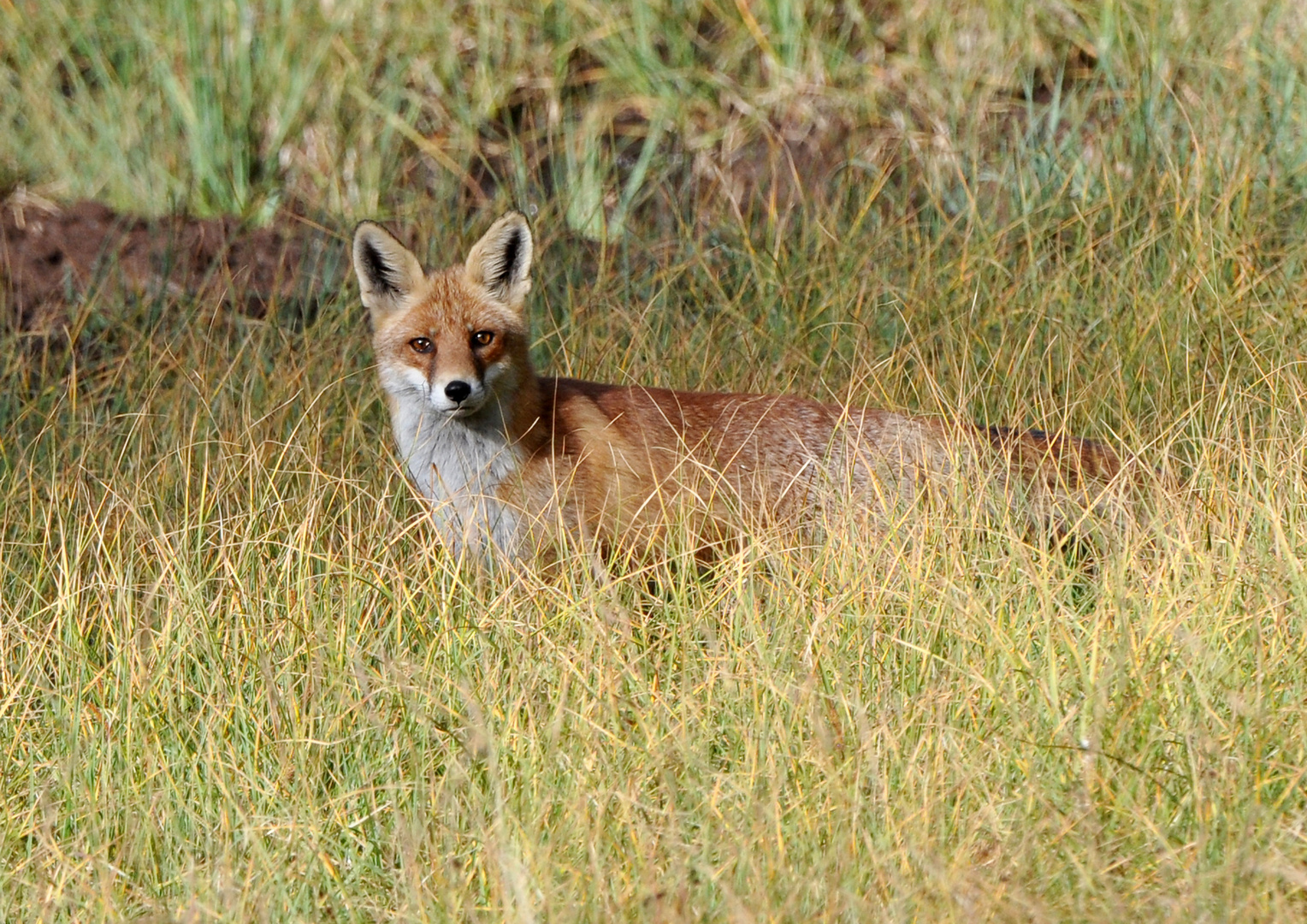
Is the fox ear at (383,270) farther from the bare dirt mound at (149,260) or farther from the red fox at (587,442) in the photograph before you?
the bare dirt mound at (149,260)

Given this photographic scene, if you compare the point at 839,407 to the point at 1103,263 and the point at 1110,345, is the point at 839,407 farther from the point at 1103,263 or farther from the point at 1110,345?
the point at 1103,263

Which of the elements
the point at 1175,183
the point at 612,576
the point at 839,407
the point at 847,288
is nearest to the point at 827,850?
the point at 612,576

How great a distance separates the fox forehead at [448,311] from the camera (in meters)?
4.88

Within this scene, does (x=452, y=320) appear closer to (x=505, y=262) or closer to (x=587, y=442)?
(x=505, y=262)

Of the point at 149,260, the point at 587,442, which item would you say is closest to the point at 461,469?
the point at 587,442

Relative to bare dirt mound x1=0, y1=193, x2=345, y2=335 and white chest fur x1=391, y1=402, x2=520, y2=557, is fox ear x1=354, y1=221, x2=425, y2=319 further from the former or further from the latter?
bare dirt mound x1=0, y1=193, x2=345, y2=335

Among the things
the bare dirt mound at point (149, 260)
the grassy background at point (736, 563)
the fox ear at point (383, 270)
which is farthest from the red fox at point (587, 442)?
the bare dirt mound at point (149, 260)

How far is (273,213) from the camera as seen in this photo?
28.2 ft

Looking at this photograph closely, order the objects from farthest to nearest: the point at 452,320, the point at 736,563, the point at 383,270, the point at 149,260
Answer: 1. the point at 149,260
2. the point at 383,270
3. the point at 452,320
4. the point at 736,563

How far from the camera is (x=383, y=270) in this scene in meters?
5.09

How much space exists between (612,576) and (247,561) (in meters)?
1.09

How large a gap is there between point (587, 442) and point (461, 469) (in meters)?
0.43

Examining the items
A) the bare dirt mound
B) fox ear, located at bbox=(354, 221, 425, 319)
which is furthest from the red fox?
the bare dirt mound

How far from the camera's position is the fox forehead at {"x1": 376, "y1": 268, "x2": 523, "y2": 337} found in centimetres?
488
